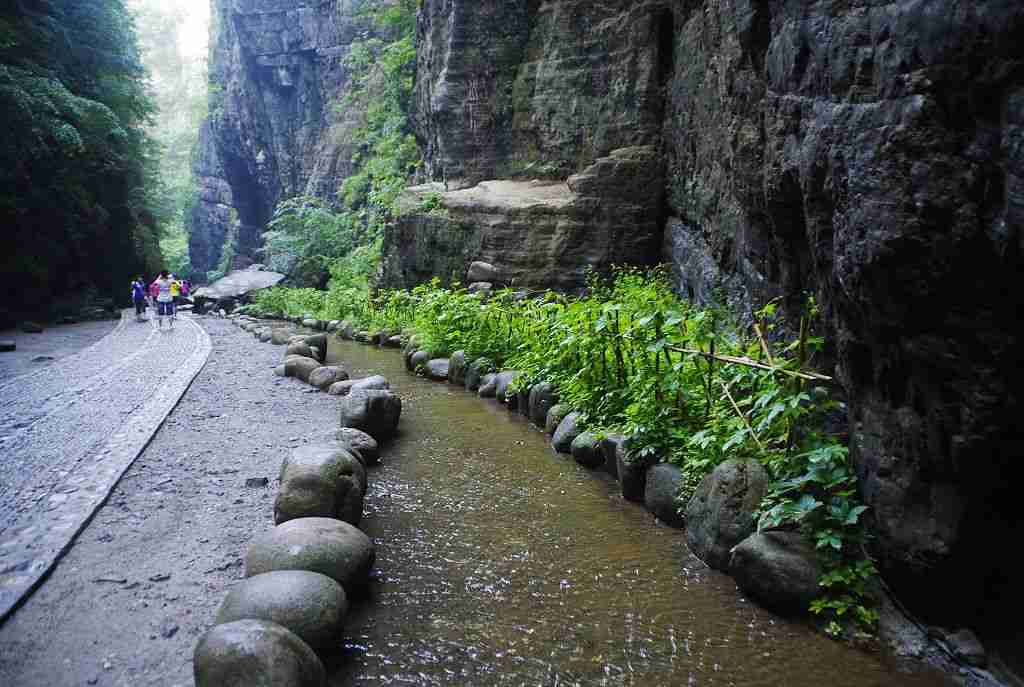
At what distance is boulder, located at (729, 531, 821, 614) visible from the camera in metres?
3.81

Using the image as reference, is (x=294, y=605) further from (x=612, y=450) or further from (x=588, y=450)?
(x=588, y=450)

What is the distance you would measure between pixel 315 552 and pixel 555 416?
3961 mm

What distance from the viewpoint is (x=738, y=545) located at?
411cm

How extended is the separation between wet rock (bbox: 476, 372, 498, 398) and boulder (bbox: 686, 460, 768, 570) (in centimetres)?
511

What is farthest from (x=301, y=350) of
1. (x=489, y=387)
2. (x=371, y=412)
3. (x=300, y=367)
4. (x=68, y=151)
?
(x=68, y=151)

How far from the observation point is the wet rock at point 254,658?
2.81m

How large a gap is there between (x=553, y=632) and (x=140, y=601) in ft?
7.88

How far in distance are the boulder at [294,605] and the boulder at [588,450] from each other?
130 inches

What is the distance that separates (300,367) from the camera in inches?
433

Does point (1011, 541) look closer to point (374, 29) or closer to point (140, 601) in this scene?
point (140, 601)

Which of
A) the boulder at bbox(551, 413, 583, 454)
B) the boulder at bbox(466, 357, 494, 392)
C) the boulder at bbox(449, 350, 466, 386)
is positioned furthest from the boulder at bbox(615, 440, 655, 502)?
the boulder at bbox(449, 350, 466, 386)

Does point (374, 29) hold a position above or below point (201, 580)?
above

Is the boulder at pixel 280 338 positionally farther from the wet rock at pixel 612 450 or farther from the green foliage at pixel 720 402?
the wet rock at pixel 612 450

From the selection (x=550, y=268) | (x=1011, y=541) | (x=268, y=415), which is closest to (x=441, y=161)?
(x=550, y=268)
